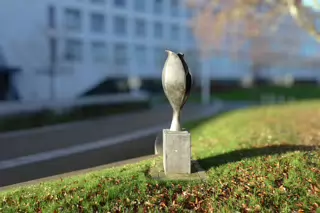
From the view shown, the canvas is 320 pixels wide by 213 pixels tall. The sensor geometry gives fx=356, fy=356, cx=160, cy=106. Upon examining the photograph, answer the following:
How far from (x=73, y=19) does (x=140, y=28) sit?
8.86 metres

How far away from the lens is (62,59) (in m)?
33.7

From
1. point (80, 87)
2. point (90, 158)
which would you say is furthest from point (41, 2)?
point (90, 158)

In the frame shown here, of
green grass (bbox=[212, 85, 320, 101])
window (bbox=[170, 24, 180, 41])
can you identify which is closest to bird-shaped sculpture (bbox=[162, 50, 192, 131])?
green grass (bbox=[212, 85, 320, 101])

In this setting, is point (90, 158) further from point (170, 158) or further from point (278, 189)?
point (278, 189)

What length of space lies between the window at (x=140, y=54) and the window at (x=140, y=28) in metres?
1.49

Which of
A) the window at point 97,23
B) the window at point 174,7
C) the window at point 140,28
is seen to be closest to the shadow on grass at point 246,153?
the window at point 97,23

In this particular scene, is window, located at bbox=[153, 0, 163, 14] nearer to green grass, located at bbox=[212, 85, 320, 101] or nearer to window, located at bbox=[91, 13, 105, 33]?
window, located at bbox=[91, 13, 105, 33]

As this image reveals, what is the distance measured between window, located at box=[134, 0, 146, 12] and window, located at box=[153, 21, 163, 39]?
7.98ft

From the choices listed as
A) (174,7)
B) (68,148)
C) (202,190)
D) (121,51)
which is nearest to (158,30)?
(174,7)

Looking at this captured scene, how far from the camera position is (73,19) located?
35.4 metres

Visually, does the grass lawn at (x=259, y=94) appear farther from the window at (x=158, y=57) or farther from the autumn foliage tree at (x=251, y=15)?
the autumn foliage tree at (x=251, y=15)

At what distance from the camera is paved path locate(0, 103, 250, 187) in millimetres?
7275

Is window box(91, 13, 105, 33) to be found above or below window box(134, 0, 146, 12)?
below

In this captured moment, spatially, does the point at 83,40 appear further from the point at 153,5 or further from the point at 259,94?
the point at 259,94
